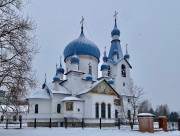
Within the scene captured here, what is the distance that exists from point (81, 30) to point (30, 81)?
30029 mm

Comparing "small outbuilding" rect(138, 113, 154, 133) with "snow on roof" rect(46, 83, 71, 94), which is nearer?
"small outbuilding" rect(138, 113, 154, 133)

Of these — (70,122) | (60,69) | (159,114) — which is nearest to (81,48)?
(60,69)

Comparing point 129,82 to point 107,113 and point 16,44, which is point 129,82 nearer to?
point 107,113

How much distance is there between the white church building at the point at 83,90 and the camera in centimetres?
3406

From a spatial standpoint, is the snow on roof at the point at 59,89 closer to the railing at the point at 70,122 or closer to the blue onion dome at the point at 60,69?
the blue onion dome at the point at 60,69

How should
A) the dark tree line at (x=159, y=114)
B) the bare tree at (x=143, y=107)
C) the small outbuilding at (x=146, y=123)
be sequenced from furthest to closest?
the bare tree at (x=143, y=107) < the dark tree line at (x=159, y=114) < the small outbuilding at (x=146, y=123)

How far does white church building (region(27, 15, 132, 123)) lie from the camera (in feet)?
112

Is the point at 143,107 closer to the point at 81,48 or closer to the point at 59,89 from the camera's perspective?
the point at 81,48

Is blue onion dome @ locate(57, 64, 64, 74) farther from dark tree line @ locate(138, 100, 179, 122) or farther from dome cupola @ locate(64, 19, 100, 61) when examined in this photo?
dark tree line @ locate(138, 100, 179, 122)

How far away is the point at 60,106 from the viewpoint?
116ft

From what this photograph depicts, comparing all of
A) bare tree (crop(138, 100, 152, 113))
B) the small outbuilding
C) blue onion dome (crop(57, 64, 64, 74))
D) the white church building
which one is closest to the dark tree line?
bare tree (crop(138, 100, 152, 113))

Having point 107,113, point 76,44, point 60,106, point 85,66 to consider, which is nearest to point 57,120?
point 60,106

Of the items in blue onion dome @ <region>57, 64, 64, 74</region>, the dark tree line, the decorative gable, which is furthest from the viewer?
the dark tree line

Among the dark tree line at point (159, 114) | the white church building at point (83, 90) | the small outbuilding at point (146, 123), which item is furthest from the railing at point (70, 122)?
the small outbuilding at point (146, 123)
